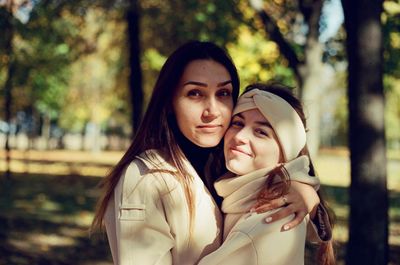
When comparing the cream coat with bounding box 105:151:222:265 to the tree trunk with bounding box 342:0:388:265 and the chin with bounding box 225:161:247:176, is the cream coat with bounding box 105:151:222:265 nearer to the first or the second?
the chin with bounding box 225:161:247:176

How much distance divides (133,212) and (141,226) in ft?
0.17

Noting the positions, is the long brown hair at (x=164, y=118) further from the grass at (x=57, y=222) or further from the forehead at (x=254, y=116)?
the grass at (x=57, y=222)

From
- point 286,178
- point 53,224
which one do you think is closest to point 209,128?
point 286,178

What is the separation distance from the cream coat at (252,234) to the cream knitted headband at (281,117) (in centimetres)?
6

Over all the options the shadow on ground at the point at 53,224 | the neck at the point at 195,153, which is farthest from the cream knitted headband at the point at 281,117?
the shadow on ground at the point at 53,224

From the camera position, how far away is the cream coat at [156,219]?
1.77 meters

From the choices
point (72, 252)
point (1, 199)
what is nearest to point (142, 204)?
point (72, 252)

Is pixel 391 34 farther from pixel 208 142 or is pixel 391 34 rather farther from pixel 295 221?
pixel 295 221

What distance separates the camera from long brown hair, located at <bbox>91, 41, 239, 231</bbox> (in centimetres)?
199

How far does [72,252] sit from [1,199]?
6.95m

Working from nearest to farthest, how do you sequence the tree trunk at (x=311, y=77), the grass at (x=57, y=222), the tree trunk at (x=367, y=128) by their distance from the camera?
the tree trunk at (x=367, y=128) → the grass at (x=57, y=222) → the tree trunk at (x=311, y=77)

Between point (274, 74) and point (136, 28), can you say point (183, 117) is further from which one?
point (136, 28)

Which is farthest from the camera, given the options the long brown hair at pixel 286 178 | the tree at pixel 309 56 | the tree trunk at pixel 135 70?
the tree trunk at pixel 135 70

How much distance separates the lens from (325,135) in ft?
264
